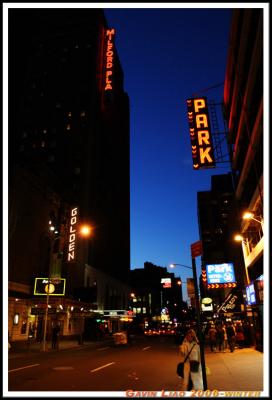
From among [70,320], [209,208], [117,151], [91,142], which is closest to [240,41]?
[70,320]

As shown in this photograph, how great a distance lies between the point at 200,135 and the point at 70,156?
45250mm

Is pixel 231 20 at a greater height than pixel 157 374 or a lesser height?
greater

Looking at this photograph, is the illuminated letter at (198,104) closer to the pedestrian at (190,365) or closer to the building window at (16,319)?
the pedestrian at (190,365)

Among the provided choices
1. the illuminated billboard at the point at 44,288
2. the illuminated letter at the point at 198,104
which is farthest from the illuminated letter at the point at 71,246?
the illuminated letter at the point at 198,104

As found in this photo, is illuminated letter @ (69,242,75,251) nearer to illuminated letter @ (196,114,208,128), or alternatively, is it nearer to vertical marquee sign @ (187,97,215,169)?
vertical marquee sign @ (187,97,215,169)

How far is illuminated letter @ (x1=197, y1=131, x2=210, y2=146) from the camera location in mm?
23416

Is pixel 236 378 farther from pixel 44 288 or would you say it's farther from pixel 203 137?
pixel 44 288

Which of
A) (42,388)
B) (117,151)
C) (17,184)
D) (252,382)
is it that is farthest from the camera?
(117,151)

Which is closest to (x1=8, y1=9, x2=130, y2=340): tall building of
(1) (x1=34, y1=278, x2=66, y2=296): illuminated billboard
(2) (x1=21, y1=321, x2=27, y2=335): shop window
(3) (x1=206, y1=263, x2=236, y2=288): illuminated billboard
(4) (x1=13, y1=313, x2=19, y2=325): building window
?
(1) (x1=34, y1=278, x2=66, y2=296): illuminated billboard

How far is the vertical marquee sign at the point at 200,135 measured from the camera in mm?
23078

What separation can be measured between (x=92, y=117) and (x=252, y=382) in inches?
2540

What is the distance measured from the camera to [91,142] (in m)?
67.5

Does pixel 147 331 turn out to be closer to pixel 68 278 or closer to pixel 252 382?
pixel 68 278

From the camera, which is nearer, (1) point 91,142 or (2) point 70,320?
(2) point 70,320
